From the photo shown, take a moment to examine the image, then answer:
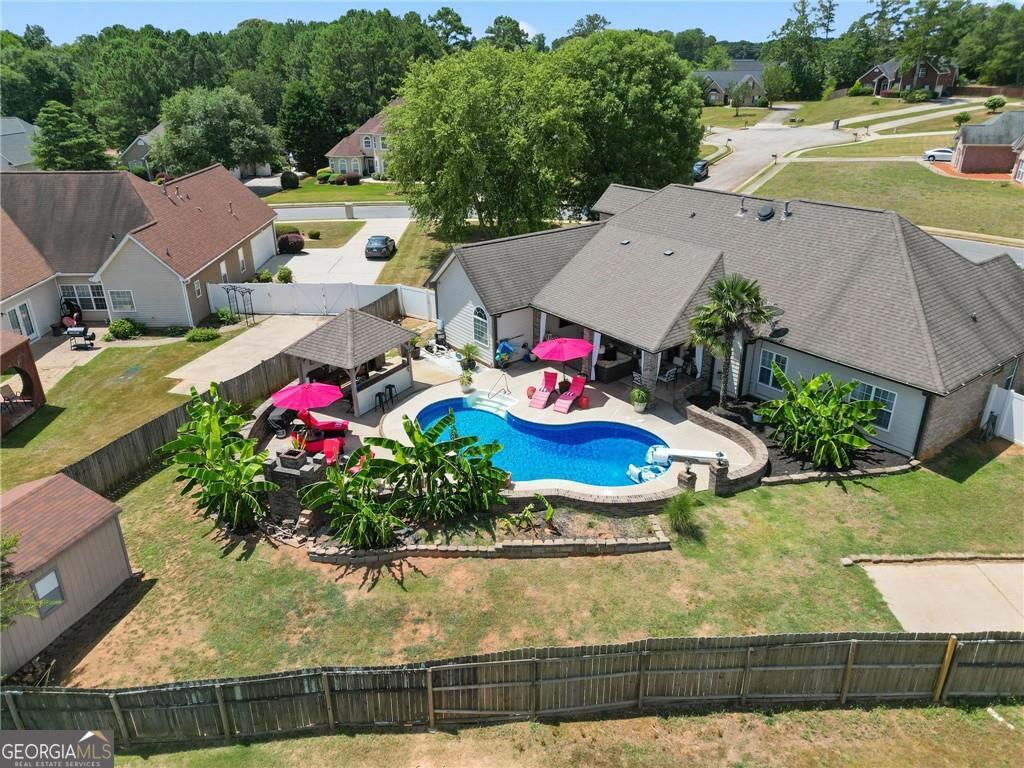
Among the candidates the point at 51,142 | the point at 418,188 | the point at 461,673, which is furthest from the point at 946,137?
the point at 51,142

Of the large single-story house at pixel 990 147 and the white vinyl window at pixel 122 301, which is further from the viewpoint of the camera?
Answer: the large single-story house at pixel 990 147

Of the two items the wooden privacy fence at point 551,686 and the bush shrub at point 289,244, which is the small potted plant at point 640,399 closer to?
the wooden privacy fence at point 551,686

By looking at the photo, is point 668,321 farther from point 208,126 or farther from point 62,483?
point 208,126

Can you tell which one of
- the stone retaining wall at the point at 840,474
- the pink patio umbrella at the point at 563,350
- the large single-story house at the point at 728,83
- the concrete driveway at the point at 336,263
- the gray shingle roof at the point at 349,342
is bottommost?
the stone retaining wall at the point at 840,474

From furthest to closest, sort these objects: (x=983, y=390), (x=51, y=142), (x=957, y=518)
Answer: (x=51, y=142) → (x=983, y=390) → (x=957, y=518)

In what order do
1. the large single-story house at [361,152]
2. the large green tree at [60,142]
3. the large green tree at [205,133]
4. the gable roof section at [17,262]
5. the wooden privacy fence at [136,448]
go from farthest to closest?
1. the large single-story house at [361,152]
2. the large green tree at [205,133]
3. the large green tree at [60,142]
4. the gable roof section at [17,262]
5. the wooden privacy fence at [136,448]

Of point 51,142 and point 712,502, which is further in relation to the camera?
point 51,142

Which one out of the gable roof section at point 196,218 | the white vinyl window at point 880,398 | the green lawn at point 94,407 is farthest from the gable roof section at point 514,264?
the gable roof section at point 196,218

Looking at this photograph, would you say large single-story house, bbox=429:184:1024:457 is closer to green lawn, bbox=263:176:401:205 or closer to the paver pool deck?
the paver pool deck

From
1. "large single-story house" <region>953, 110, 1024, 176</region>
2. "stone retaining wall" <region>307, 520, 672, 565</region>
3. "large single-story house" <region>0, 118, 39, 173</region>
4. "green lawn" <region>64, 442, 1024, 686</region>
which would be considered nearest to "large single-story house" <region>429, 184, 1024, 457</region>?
"green lawn" <region>64, 442, 1024, 686</region>
